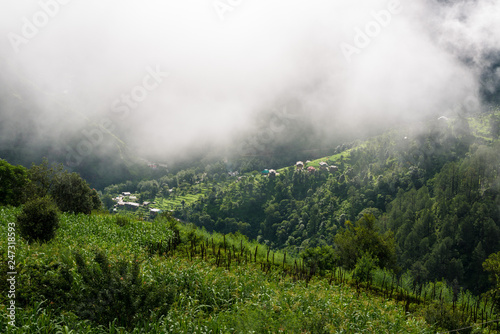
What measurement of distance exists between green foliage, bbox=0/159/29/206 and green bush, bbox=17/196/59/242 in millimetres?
24016

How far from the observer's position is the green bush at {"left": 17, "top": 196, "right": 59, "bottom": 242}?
16.0m

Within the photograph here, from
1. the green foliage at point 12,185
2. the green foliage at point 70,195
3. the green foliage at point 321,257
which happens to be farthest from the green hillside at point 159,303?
the green foliage at point 12,185

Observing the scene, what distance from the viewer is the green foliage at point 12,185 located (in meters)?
35.6

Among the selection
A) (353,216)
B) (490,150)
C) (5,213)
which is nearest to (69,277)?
(5,213)

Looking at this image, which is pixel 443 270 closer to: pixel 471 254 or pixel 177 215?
pixel 471 254

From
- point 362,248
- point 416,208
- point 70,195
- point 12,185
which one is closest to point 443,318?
point 362,248

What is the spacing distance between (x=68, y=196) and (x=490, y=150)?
160 meters

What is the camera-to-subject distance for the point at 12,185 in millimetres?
38156

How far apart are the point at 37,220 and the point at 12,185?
28506mm

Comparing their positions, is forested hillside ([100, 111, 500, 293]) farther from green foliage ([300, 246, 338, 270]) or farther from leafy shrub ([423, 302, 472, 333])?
leafy shrub ([423, 302, 472, 333])

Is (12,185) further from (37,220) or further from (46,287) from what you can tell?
(46,287)

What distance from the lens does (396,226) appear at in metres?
119

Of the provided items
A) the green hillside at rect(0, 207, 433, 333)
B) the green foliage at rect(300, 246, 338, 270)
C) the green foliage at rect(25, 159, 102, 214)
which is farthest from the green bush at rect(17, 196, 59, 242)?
the green foliage at rect(300, 246, 338, 270)

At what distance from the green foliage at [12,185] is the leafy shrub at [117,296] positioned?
112 ft
